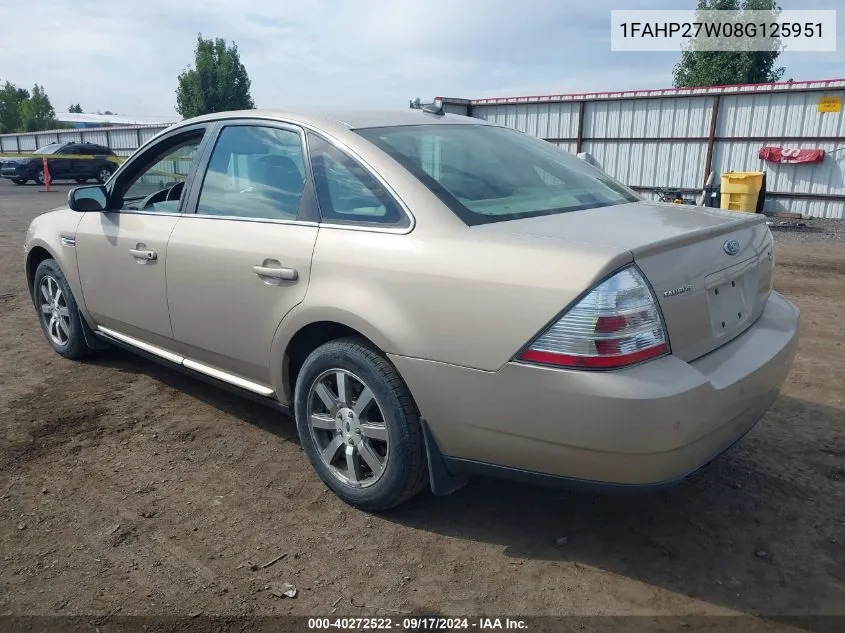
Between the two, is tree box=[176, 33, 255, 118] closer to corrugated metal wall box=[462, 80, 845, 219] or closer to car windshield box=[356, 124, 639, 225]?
corrugated metal wall box=[462, 80, 845, 219]

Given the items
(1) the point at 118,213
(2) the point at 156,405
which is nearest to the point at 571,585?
(2) the point at 156,405

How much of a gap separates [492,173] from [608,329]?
3.76ft

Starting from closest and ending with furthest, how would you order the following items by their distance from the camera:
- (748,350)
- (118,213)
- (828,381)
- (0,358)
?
(748,350) → (118,213) → (828,381) → (0,358)

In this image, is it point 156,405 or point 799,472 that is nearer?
point 799,472

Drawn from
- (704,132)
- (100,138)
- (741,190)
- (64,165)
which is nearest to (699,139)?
(704,132)

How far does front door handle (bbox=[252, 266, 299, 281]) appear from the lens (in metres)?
2.97

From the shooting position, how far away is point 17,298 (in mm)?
7172

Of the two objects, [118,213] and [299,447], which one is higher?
[118,213]

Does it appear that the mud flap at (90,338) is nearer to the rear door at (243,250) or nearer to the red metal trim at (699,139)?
the rear door at (243,250)

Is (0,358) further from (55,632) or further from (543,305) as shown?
(543,305)

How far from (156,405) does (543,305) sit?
9.27 feet

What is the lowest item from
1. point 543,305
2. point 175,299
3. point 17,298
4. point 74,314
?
point 17,298

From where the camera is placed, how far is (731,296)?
2.63m

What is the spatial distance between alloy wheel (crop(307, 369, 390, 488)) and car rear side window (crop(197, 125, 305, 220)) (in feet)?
2.60
